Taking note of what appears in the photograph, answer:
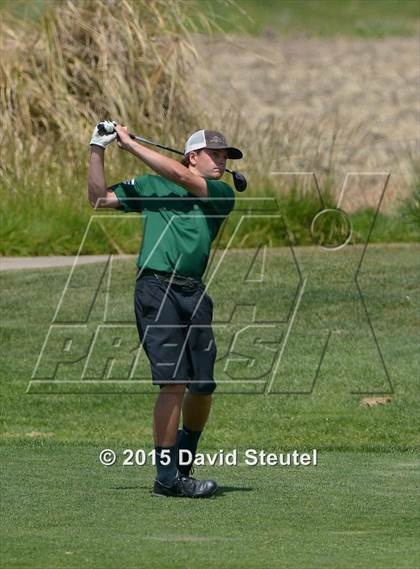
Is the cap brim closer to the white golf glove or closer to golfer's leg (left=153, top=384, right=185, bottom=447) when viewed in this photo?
the white golf glove

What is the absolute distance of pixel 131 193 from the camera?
8539 mm

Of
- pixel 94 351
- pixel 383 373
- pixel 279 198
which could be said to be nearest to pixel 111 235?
pixel 279 198

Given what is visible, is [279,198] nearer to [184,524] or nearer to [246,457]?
[246,457]

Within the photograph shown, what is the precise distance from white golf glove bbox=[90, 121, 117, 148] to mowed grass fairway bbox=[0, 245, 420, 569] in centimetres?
174

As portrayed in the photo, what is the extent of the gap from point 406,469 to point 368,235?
957cm

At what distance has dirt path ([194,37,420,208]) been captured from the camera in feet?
70.2

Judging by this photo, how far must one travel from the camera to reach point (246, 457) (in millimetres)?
10383

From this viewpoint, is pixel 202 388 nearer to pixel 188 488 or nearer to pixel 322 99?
pixel 188 488

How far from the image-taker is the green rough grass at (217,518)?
6859 mm

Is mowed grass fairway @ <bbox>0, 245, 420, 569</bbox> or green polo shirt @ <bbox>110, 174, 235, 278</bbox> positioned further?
green polo shirt @ <bbox>110, 174, 235, 278</bbox>

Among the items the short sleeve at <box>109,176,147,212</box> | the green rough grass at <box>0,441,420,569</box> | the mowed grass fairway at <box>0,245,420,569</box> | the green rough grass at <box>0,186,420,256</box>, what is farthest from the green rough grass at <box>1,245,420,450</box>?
the short sleeve at <box>109,176,147,212</box>

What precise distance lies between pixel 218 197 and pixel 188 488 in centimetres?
146

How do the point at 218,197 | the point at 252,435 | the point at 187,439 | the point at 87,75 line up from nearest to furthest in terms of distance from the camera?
1. the point at 218,197
2. the point at 187,439
3. the point at 252,435
4. the point at 87,75

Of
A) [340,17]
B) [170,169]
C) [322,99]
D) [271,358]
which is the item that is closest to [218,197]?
[170,169]
